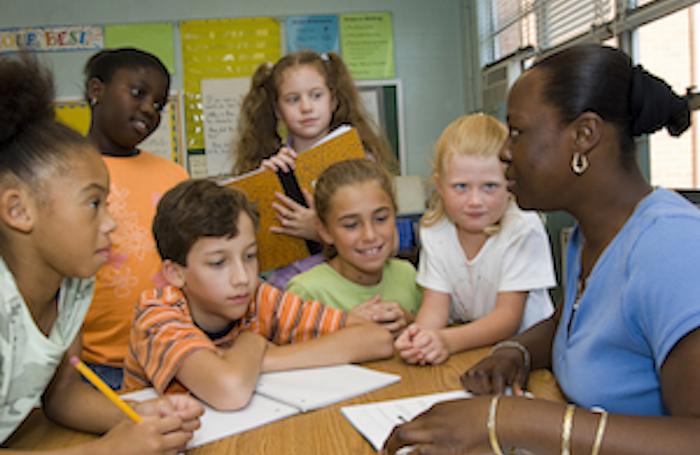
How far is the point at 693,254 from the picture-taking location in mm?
677

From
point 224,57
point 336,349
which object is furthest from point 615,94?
point 224,57

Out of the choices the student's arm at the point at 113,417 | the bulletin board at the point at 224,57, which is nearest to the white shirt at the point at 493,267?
the student's arm at the point at 113,417

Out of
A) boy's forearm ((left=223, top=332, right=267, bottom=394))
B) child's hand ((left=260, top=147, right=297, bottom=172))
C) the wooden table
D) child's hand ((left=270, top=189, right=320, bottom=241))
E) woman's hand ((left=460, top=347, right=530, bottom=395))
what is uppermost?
child's hand ((left=260, top=147, right=297, bottom=172))

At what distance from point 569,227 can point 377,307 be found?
1.43 m

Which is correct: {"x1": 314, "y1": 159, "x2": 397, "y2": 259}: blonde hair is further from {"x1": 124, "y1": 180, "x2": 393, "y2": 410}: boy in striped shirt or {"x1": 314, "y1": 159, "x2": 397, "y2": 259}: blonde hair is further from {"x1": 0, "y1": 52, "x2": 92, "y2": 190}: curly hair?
{"x1": 0, "y1": 52, "x2": 92, "y2": 190}: curly hair

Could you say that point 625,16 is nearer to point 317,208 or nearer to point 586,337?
point 317,208

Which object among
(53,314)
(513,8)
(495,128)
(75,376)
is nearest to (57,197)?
(53,314)

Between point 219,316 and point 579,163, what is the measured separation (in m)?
0.74

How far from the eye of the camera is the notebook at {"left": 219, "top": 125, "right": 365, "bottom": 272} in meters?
1.58

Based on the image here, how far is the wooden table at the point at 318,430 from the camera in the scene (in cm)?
81

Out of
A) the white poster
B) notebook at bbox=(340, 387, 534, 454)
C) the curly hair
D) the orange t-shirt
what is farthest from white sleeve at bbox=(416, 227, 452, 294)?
the white poster

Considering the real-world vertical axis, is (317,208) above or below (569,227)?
above

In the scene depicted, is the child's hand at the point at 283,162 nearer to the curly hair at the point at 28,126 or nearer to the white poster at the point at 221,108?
the curly hair at the point at 28,126

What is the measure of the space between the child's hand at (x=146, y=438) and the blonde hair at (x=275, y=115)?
117cm
